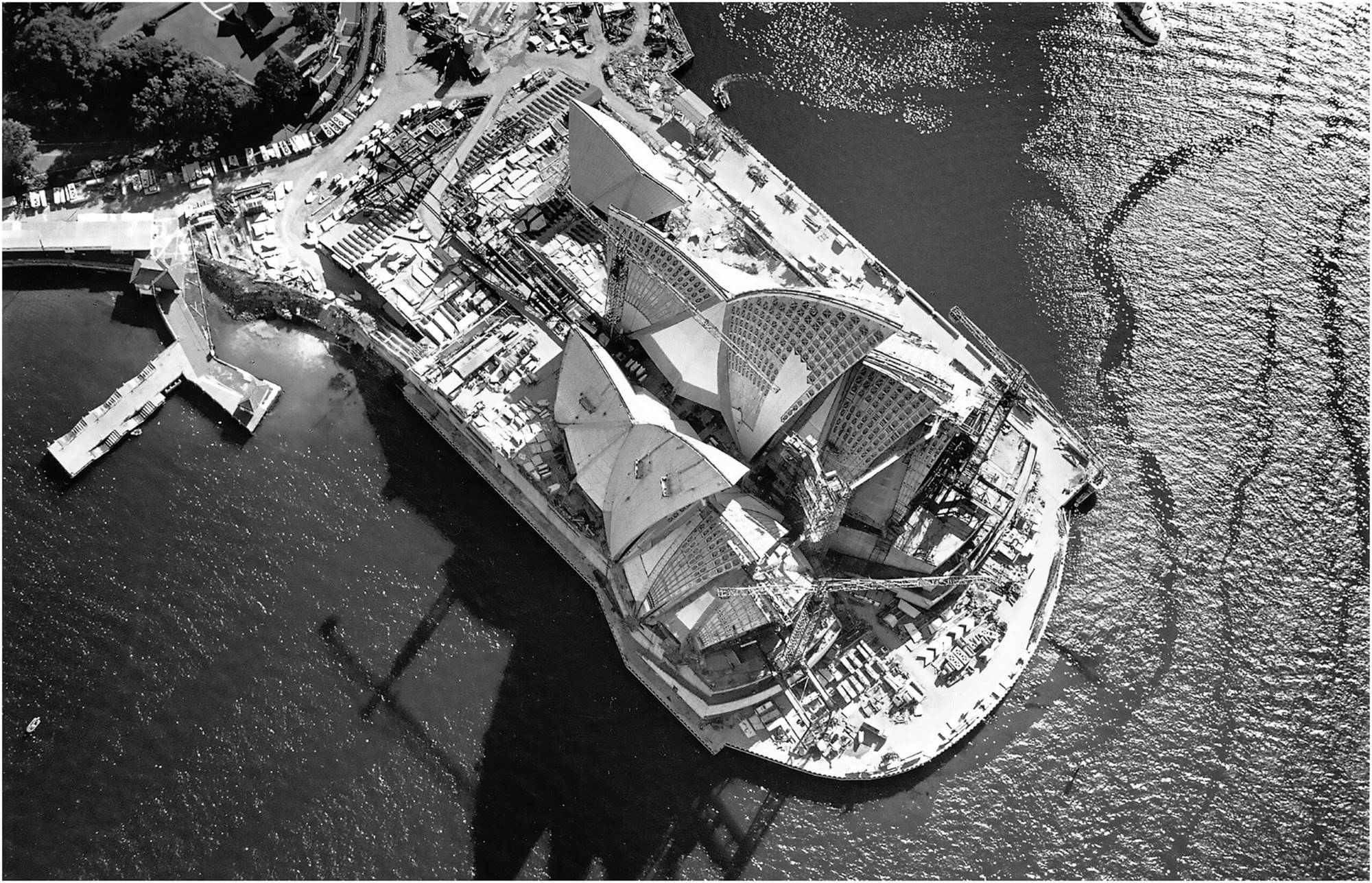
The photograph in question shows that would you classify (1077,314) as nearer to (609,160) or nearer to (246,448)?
(609,160)

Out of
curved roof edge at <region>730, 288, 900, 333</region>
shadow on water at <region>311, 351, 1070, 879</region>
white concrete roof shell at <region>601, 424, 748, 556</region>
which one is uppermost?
curved roof edge at <region>730, 288, 900, 333</region>

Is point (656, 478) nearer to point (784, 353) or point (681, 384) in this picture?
point (681, 384)

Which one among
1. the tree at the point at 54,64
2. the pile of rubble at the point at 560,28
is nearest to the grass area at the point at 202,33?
the tree at the point at 54,64

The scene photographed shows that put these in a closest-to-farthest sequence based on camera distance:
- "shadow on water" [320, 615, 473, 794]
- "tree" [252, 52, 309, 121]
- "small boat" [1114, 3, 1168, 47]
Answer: "shadow on water" [320, 615, 473, 794]
"tree" [252, 52, 309, 121]
"small boat" [1114, 3, 1168, 47]

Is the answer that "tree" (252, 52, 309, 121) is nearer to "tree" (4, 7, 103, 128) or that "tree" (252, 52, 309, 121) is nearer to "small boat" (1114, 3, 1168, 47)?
"tree" (4, 7, 103, 128)

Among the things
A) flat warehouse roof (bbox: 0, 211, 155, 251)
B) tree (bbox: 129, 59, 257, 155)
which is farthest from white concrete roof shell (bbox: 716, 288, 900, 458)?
flat warehouse roof (bbox: 0, 211, 155, 251)

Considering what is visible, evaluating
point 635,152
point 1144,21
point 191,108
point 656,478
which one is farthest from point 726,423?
point 1144,21

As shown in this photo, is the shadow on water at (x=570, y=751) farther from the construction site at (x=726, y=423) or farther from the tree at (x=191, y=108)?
the tree at (x=191, y=108)
